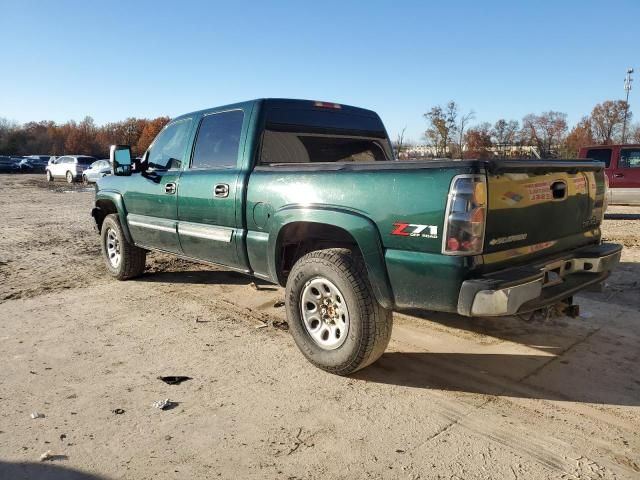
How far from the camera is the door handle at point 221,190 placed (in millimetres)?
4090

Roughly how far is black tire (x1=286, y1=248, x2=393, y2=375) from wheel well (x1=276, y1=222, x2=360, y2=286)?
5.5 inches

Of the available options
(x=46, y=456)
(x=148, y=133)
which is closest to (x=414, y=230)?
(x=46, y=456)

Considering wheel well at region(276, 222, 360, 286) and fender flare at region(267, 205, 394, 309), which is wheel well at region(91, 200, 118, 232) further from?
fender flare at region(267, 205, 394, 309)

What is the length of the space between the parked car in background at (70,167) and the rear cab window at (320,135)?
27.2 metres

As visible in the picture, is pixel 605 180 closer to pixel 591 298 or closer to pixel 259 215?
pixel 591 298

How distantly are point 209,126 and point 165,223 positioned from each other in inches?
44.0

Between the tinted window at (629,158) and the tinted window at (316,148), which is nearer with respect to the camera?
the tinted window at (316,148)

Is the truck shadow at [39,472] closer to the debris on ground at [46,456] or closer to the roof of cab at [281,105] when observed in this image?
the debris on ground at [46,456]

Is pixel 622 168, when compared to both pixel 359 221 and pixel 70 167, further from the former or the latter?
pixel 70 167

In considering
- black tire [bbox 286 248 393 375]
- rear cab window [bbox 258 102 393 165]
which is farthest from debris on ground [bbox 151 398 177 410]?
rear cab window [bbox 258 102 393 165]

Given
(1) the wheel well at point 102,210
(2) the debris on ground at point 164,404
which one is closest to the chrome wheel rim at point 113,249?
(1) the wheel well at point 102,210

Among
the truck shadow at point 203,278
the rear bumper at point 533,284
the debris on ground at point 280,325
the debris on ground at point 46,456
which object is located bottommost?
the debris on ground at point 46,456

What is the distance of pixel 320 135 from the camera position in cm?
463

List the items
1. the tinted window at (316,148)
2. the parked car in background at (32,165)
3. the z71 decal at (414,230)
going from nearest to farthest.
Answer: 1. the z71 decal at (414,230)
2. the tinted window at (316,148)
3. the parked car in background at (32,165)
